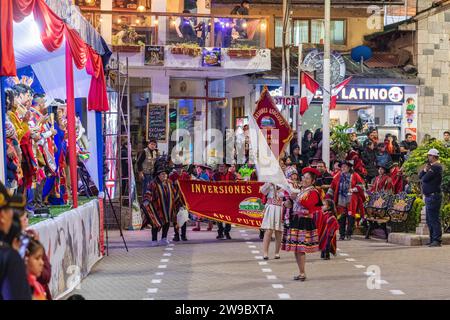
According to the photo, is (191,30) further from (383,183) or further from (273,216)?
(273,216)

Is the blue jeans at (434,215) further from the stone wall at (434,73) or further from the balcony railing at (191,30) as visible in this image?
the stone wall at (434,73)

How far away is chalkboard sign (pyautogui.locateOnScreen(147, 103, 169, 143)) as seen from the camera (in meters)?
32.6

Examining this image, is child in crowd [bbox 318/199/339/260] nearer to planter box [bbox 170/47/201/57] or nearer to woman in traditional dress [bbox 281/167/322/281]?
woman in traditional dress [bbox 281/167/322/281]

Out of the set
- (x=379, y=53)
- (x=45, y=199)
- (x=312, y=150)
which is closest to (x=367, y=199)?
(x=312, y=150)

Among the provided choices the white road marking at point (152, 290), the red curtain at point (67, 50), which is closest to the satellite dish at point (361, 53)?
the red curtain at point (67, 50)

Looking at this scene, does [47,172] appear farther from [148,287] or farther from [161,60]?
[161,60]

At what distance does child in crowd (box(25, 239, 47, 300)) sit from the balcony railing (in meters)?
24.3

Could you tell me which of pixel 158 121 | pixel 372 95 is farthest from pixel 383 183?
pixel 372 95

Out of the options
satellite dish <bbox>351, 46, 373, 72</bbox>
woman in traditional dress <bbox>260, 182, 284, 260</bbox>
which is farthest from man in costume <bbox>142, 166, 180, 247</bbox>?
satellite dish <bbox>351, 46, 373, 72</bbox>

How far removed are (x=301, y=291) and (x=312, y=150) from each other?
16.2 metres

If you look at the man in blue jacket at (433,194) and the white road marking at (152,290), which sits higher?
the man in blue jacket at (433,194)

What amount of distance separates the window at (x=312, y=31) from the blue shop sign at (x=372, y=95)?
14.3ft

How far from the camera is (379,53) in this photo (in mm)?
40438

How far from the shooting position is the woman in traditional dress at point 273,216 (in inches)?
734
